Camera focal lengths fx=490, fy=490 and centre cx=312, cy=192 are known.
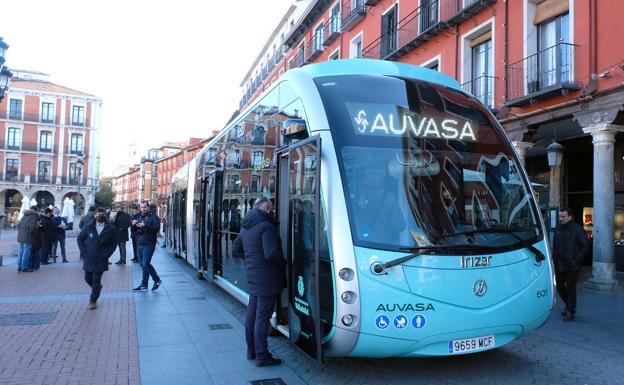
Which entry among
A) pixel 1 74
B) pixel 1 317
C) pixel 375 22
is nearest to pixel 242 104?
pixel 375 22

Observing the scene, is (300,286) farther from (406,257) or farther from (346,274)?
(406,257)

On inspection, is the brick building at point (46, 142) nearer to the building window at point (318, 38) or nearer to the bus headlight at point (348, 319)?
the building window at point (318, 38)

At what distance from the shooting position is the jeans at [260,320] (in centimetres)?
504

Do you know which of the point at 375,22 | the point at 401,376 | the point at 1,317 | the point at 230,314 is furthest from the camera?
the point at 375,22

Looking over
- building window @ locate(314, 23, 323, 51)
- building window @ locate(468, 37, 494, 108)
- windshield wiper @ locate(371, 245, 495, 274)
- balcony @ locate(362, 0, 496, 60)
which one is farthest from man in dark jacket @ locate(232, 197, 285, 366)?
building window @ locate(314, 23, 323, 51)

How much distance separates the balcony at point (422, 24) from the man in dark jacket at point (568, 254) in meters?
9.15

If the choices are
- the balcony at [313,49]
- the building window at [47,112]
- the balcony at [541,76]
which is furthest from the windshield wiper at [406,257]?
the building window at [47,112]

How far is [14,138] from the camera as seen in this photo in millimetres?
59156

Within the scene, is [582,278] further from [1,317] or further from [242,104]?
[242,104]

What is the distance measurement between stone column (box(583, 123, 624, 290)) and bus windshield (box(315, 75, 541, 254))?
7.55 metres

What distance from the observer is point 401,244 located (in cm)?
427

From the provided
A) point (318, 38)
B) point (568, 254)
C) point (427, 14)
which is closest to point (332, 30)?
point (318, 38)

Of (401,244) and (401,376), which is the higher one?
(401,244)

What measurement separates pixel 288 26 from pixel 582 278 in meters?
27.3
